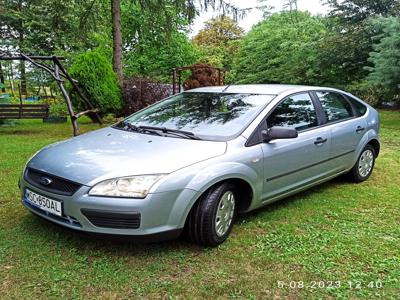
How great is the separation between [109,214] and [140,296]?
1.91 ft

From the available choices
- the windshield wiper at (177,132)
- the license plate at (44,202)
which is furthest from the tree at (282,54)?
the license plate at (44,202)

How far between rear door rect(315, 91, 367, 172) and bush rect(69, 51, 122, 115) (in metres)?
6.41

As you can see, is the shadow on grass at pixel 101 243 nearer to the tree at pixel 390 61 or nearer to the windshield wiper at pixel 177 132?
the windshield wiper at pixel 177 132

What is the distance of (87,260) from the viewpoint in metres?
2.89

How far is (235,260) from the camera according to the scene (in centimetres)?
296

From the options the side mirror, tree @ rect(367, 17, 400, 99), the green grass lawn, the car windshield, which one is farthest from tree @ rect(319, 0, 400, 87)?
the side mirror

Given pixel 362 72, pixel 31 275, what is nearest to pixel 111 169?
pixel 31 275

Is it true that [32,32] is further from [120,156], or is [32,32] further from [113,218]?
[113,218]

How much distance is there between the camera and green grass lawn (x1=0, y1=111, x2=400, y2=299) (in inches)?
101

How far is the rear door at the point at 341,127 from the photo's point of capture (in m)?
4.43

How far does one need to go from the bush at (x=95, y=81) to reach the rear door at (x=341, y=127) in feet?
21.0

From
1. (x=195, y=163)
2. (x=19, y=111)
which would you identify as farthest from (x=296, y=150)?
(x=19, y=111)
